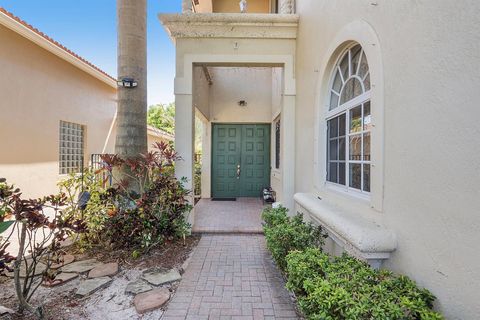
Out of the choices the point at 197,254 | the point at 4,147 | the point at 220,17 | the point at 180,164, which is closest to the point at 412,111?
the point at 197,254

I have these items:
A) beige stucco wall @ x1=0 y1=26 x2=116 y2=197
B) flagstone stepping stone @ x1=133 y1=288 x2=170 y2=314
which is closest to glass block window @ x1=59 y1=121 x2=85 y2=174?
beige stucco wall @ x1=0 y1=26 x2=116 y2=197

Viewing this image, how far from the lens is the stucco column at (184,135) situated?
521cm

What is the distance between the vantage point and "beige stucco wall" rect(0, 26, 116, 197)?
630 cm

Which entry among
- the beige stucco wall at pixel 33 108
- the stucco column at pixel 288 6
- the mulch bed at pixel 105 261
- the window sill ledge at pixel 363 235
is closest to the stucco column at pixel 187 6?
the stucco column at pixel 288 6

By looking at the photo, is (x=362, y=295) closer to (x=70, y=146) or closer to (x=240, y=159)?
(x=240, y=159)

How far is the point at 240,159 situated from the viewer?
932 cm

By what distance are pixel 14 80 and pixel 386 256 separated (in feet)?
29.4

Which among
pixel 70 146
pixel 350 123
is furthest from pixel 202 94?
pixel 350 123

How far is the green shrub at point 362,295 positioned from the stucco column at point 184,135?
3470 millimetres

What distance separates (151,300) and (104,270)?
1.19 meters

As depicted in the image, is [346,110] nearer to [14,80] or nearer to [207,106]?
[207,106]

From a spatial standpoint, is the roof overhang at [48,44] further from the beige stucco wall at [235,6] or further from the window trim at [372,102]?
the window trim at [372,102]

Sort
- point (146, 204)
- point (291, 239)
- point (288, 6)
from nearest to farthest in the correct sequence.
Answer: point (291, 239) < point (146, 204) < point (288, 6)

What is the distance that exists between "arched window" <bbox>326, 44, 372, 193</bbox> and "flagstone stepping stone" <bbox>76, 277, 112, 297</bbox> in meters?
3.52
